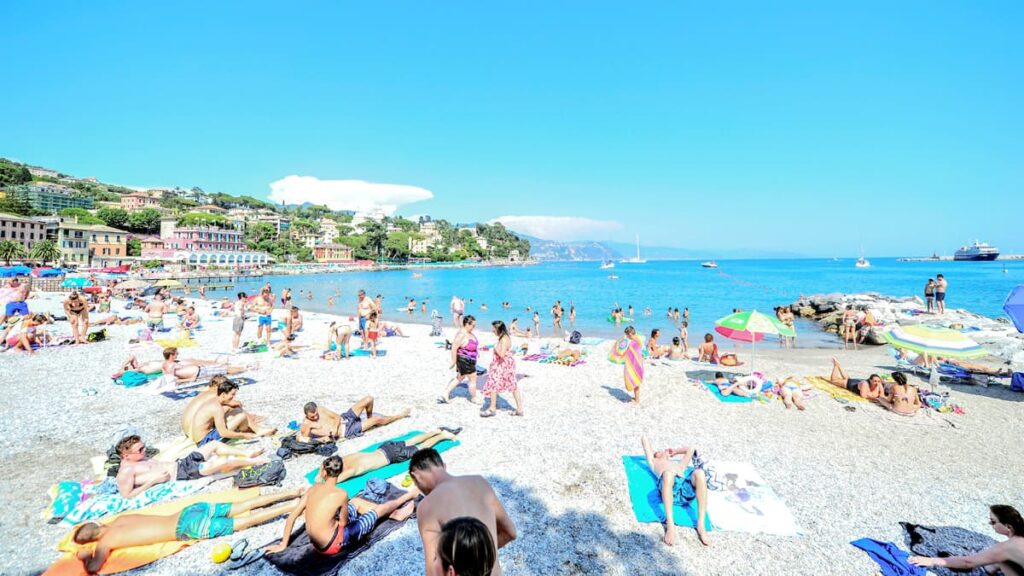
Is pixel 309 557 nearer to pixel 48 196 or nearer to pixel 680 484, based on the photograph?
pixel 680 484

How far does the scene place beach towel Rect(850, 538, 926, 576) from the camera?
11.9 ft

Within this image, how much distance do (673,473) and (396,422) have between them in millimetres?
4264

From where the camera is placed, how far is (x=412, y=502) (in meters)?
4.43

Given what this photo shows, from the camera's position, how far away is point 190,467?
16.6 feet

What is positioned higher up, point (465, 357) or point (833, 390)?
point (465, 357)

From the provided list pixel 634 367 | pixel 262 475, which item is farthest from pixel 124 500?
pixel 634 367

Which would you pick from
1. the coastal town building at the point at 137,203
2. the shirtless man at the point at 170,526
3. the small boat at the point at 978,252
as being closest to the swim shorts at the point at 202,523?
the shirtless man at the point at 170,526

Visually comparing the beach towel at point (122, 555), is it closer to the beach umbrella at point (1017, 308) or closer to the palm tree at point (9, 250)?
the beach umbrella at point (1017, 308)

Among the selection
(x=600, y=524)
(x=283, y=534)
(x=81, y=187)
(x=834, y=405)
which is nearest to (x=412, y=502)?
(x=283, y=534)

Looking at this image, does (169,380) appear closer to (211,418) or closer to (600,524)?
(211,418)

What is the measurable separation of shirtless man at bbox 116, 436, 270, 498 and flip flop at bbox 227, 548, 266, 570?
178cm

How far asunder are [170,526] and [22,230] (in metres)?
80.7

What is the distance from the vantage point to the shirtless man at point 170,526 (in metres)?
3.57

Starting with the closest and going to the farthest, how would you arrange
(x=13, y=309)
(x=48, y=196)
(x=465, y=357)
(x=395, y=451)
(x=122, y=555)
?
(x=122, y=555)
(x=395, y=451)
(x=465, y=357)
(x=13, y=309)
(x=48, y=196)
